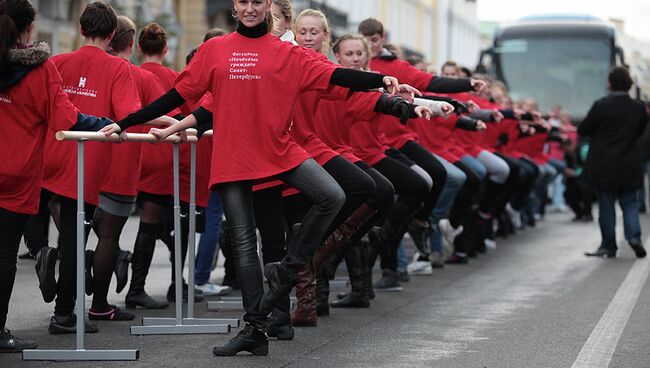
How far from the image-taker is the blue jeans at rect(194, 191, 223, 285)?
1078 centimetres

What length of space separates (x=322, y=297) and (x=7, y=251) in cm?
261

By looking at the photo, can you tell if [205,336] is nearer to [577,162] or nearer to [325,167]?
[325,167]

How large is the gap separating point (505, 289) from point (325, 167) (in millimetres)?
3966

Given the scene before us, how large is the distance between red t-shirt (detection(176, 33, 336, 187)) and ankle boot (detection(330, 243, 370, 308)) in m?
2.63

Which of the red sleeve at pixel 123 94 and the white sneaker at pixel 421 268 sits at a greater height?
the red sleeve at pixel 123 94

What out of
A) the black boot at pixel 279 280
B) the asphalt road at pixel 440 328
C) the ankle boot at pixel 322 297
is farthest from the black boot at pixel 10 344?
the ankle boot at pixel 322 297

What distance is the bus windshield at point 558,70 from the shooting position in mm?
30062

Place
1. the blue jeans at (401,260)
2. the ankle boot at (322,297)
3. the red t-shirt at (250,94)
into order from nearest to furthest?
the red t-shirt at (250,94) < the ankle boot at (322,297) < the blue jeans at (401,260)

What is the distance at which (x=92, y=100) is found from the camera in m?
8.48

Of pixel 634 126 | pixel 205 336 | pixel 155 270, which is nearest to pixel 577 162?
pixel 634 126

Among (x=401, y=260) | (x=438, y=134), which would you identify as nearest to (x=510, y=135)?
(x=438, y=134)

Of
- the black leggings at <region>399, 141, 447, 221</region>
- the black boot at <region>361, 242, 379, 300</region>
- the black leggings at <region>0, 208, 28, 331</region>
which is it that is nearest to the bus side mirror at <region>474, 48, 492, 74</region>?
the black leggings at <region>399, 141, 447, 221</region>

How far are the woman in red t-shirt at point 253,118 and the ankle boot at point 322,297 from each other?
74.5 inches

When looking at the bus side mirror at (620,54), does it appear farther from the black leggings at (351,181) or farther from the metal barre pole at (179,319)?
the black leggings at (351,181)
